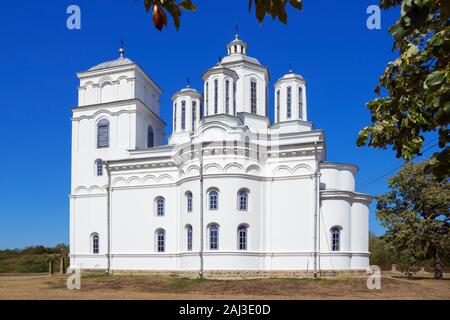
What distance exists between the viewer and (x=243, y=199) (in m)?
29.3

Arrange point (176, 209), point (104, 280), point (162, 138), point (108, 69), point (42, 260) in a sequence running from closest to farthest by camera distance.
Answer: point (104, 280) < point (176, 209) < point (108, 69) < point (162, 138) < point (42, 260)

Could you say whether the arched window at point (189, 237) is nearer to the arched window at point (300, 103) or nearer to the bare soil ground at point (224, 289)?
the bare soil ground at point (224, 289)

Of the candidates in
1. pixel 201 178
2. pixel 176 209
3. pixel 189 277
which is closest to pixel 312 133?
pixel 201 178

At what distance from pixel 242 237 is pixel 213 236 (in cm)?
171

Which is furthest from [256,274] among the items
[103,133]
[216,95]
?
[103,133]

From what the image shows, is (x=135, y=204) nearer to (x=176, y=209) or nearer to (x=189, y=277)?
(x=176, y=209)

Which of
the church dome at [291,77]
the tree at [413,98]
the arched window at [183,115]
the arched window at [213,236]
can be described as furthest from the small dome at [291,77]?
the tree at [413,98]

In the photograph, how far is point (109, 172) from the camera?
1330 inches

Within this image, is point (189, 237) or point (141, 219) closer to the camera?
point (189, 237)

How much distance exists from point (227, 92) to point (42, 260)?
95.7 feet

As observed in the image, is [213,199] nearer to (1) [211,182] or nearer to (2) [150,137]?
(1) [211,182]

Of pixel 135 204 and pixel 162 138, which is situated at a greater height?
pixel 162 138

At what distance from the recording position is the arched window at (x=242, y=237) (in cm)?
2880

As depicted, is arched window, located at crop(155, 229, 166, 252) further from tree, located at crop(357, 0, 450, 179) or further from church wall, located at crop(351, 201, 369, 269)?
tree, located at crop(357, 0, 450, 179)
